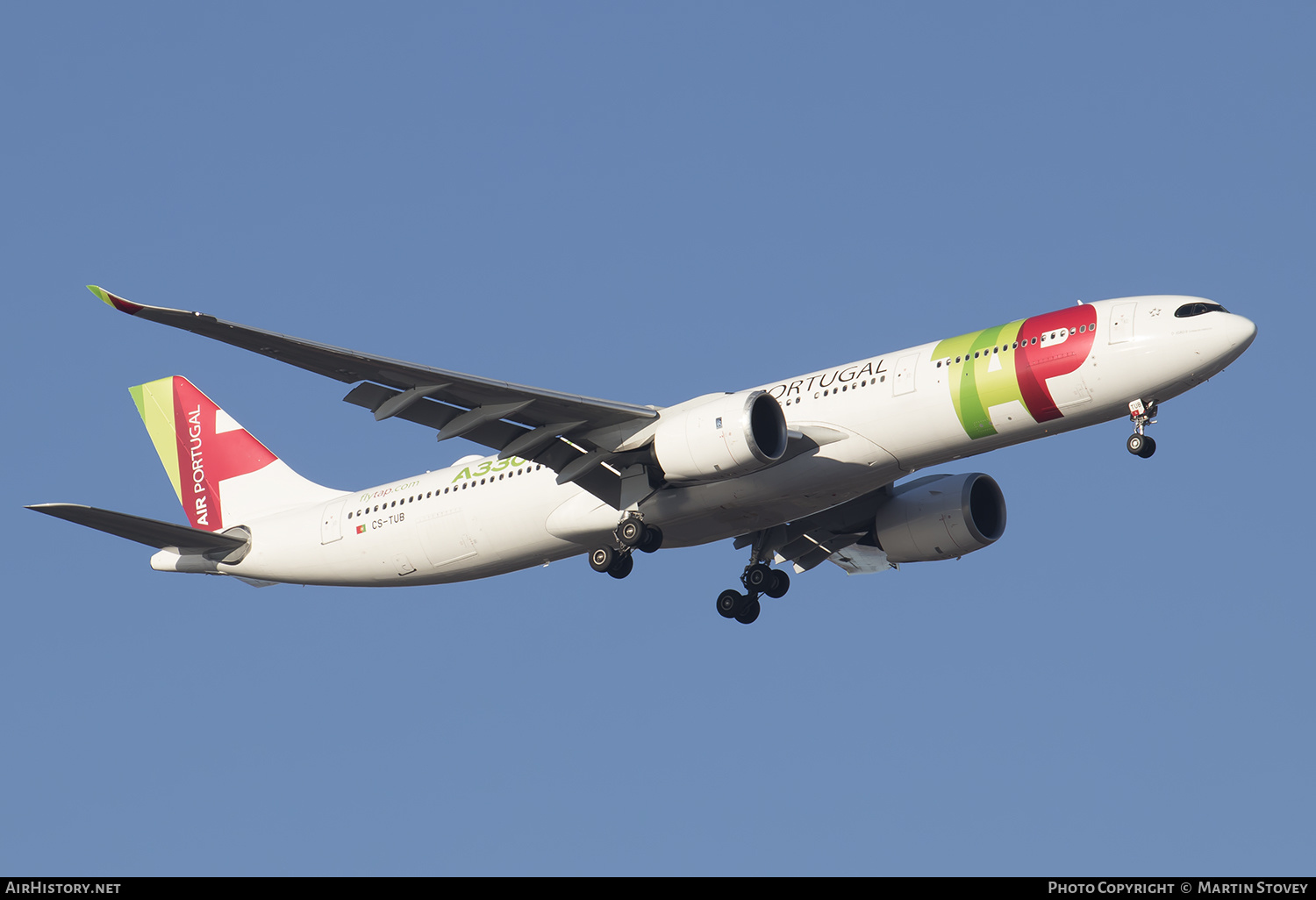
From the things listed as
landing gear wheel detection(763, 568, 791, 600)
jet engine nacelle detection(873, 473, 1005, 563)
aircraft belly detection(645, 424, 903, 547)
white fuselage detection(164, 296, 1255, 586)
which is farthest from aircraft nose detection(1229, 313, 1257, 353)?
landing gear wheel detection(763, 568, 791, 600)

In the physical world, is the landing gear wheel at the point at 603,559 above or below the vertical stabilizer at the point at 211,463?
below

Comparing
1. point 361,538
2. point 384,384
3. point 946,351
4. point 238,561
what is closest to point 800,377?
point 946,351

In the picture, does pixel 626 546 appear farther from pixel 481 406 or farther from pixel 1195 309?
pixel 1195 309

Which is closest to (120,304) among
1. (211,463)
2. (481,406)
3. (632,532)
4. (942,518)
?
(481,406)

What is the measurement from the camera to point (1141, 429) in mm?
31391

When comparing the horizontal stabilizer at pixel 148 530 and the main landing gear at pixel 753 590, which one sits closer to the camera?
the horizontal stabilizer at pixel 148 530

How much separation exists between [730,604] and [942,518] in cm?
550

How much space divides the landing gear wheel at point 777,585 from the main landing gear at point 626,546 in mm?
5252

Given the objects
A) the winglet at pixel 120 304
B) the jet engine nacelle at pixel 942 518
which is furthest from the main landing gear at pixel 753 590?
the winglet at pixel 120 304

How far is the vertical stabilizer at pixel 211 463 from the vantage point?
4150cm

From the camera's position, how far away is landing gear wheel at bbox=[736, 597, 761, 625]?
39.0 metres

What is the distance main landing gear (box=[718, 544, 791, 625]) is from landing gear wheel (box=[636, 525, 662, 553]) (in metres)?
5.26

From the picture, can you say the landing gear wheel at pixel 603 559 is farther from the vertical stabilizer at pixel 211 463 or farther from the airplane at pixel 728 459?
the vertical stabilizer at pixel 211 463

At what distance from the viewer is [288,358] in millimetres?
30688
